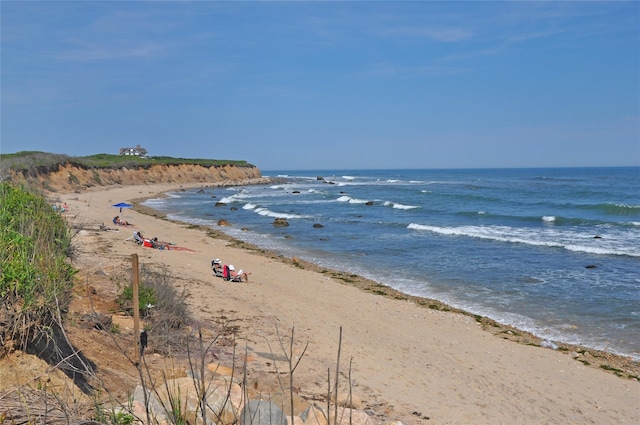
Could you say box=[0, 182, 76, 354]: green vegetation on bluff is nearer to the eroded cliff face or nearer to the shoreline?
the shoreline

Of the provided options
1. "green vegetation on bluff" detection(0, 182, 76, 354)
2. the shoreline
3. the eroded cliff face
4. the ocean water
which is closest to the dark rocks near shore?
the ocean water

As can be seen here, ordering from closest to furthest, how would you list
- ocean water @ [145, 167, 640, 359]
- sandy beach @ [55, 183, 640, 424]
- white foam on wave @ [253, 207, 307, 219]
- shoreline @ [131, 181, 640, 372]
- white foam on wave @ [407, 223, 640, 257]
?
sandy beach @ [55, 183, 640, 424] → shoreline @ [131, 181, 640, 372] → ocean water @ [145, 167, 640, 359] → white foam on wave @ [407, 223, 640, 257] → white foam on wave @ [253, 207, 307, 219]

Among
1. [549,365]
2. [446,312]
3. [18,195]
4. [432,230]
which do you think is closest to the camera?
[18,195]

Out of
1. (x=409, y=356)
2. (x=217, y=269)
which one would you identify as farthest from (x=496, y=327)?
(x=217, y=269)

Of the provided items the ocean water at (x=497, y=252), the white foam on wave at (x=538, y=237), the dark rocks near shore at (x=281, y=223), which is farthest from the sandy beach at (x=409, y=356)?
the dark rocks near shore at (x=281, y=223)

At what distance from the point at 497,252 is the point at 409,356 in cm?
1451

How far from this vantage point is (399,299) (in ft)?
51.3

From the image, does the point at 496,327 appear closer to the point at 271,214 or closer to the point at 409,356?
the point at 409,356

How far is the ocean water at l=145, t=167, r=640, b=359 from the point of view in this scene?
47.3 feet

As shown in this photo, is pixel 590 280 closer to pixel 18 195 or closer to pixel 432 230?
pixel 432 230

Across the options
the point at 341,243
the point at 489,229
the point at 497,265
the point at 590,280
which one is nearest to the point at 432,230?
the point at 489,229

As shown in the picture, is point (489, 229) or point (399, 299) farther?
point (489, 229)

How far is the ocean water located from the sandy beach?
2.11 m

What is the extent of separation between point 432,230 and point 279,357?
23.0 metres
